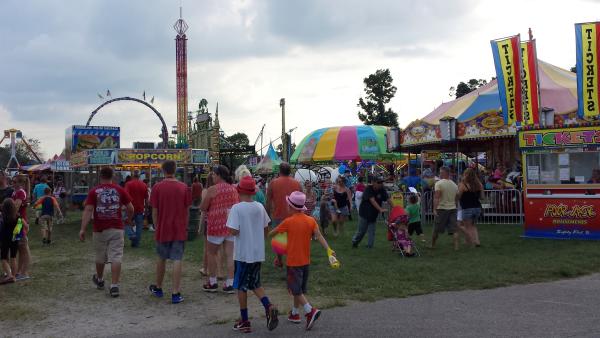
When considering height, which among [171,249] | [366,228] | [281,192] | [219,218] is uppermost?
[281,192]

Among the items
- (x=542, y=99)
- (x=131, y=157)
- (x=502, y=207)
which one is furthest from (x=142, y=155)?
(x=542, y=99)

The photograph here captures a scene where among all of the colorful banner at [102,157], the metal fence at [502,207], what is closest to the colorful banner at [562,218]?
the metal fence at [502,207]

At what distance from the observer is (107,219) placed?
7.58m

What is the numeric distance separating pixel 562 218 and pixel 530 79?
4048mm

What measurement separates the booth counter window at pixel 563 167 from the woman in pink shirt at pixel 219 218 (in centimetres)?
774

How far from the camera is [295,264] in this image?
5754 mm

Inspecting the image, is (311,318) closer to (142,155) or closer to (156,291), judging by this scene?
(156,291)

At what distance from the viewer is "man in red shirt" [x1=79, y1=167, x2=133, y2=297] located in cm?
751

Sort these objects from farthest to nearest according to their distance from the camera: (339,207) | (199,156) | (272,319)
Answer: (199,156) < (339,207) < (272,319)

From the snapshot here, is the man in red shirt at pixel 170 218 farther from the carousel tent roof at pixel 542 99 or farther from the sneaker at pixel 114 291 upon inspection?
the carousel tent roof at pixel 542 99

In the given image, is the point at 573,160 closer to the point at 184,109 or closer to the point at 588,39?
the point at 588,39

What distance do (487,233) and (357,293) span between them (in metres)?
7.26

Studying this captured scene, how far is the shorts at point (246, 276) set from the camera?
5625 millimetres

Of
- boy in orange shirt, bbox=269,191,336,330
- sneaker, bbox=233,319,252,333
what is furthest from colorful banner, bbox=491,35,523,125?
sneaker, bbox=233,319,252,333
